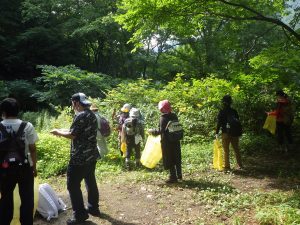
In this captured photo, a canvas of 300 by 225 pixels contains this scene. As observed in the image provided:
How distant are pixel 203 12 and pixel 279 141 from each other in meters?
4.35

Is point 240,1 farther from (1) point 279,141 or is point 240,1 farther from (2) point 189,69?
(2) point 189,69

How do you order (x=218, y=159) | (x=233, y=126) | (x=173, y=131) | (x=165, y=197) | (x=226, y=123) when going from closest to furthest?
(x=165, y=197)
(x=173, y=131)
(x=233, y=126)
(x=226, y=123)
(x=218, y=159)

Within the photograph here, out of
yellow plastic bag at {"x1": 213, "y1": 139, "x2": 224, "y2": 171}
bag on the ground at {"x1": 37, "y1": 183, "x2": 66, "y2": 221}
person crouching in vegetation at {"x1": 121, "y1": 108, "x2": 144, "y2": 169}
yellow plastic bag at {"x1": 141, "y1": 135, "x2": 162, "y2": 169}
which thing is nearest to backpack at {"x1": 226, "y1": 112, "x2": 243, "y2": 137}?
yellow plastic bag at {"x1": 213, "y1": 139, "x2": 224, "y2": 171}

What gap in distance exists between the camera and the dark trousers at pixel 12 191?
4.46m

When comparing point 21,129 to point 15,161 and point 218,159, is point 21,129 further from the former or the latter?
point 218,159

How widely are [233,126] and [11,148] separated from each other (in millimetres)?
5295

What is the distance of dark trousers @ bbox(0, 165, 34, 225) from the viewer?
14.6 feet

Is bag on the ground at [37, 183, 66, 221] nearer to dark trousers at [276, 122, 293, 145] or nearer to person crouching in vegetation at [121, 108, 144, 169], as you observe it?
person crouching in vegetation at [121, 108, 144, 169]

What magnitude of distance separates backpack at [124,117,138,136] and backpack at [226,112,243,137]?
7.49 feet

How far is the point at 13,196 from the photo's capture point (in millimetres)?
4855

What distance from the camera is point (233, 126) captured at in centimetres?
824

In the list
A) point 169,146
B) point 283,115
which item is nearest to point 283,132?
point 283,115

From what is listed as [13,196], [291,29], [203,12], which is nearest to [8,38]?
[203,12]

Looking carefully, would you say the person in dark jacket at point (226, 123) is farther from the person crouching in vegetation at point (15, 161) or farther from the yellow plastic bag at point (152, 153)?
the person crouching in vegetation at point (15, 161)
